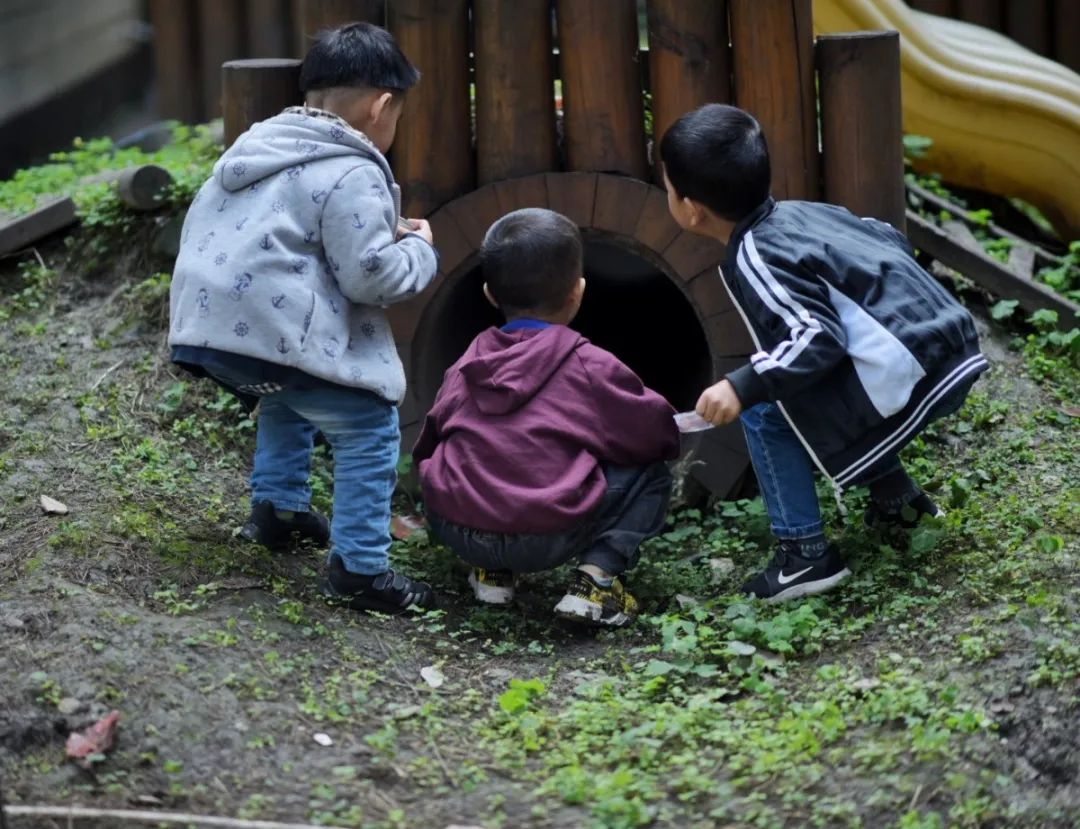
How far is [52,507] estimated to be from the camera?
14.7 feet

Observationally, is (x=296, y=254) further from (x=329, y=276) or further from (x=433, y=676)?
A: (x=433, y=676)

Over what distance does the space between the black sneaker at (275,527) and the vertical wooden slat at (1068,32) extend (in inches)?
233

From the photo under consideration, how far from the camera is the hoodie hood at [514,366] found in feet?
13.8

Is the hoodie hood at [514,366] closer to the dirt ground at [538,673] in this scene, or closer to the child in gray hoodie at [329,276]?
the child in gray hoodie at [329,276]

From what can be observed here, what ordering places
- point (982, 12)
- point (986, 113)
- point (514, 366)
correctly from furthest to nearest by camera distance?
point (982, 12) → point (986, 113) → point (514, 366)

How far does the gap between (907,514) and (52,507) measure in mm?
2562

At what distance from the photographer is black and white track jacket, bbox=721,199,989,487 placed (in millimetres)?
3984

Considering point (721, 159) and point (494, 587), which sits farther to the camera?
point (494, 587)

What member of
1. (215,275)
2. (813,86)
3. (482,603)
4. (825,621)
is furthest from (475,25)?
(825,621)

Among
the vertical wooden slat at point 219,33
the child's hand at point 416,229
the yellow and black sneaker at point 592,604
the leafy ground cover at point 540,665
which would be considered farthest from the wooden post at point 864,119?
the vertical wooden slat at point 219,33

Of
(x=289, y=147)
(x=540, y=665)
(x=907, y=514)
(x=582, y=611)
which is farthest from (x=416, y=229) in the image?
(x=907, y=514)

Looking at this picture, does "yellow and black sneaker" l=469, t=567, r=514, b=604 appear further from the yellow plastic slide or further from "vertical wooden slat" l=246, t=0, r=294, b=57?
"vertical wooden slat" l=246, t=0, r=294, b=57

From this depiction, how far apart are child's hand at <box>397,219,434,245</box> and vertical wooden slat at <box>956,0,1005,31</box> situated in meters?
5.27

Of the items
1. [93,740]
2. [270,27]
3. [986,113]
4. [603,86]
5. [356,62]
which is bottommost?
[93,740]
